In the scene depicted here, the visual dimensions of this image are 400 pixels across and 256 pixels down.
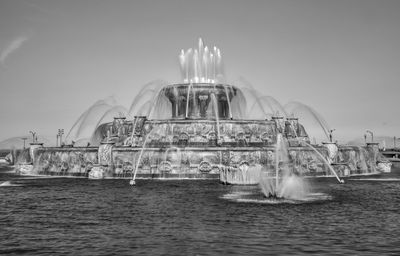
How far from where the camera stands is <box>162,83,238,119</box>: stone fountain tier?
46.9 m

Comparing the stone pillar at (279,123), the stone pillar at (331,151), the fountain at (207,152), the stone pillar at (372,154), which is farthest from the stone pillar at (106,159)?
the stone pillar at (372,154)

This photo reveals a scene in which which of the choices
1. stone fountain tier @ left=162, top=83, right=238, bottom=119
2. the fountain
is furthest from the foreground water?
stone fountain tier @ left=162, top=83, right=238, bottom=119

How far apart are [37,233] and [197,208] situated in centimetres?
608

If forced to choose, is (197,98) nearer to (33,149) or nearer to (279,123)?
(279,123)

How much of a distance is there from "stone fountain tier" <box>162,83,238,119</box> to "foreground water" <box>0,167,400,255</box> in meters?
27.6

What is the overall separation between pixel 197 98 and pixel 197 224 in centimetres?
3517

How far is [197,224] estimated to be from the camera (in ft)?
41.2

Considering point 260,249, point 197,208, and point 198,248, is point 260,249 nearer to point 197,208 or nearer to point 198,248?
point 198,248

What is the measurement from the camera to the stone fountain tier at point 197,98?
46.9 m

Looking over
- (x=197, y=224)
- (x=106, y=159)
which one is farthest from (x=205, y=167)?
(x=197, y=224)

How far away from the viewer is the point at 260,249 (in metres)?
9.60

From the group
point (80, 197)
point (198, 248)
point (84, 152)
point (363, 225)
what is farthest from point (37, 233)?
point (84, 152)

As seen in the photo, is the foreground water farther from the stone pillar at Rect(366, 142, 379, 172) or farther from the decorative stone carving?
the stone pillar at Rect(366, 142, 379, 172)

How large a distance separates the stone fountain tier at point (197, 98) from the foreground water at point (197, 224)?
27586mm
